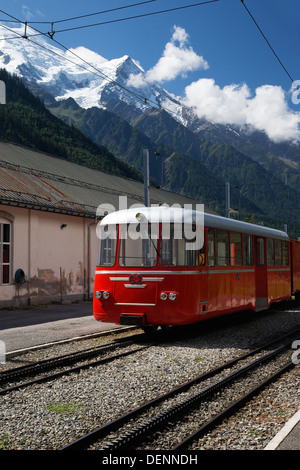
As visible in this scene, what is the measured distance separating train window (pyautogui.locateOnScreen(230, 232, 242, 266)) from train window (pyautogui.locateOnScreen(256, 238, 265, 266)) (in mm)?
1545

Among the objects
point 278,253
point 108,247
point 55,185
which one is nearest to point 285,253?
point 278,253

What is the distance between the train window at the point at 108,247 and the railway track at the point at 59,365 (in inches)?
74.5

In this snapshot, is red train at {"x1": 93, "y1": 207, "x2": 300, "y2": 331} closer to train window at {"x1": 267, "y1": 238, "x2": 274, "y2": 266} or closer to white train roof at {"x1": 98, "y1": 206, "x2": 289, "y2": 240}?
white train roof at {"x1": 98, "y1": 206, "x2": 289, "y2": 240}

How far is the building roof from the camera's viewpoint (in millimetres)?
21203

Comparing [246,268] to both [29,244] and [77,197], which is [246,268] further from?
[77,197]

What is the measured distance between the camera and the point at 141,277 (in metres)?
11.3

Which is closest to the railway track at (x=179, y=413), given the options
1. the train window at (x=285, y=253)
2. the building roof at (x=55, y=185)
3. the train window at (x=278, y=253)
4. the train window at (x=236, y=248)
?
the train window at (x=236, y=248)

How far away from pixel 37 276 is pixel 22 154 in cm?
1047

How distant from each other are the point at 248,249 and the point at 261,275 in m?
1.47

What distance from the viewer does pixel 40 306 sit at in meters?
20.7

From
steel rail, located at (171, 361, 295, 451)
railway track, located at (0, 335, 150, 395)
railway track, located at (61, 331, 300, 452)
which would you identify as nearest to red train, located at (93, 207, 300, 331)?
railway track, located at (0, 335, 150, 395)

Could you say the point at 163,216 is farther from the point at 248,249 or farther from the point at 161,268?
the point at 248,249
